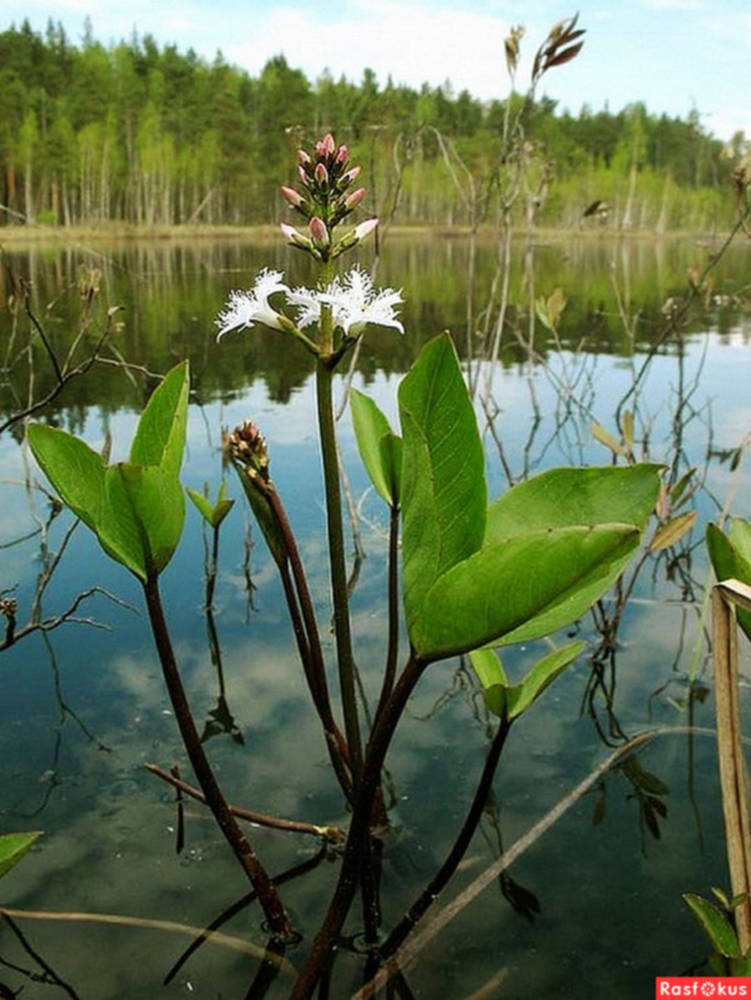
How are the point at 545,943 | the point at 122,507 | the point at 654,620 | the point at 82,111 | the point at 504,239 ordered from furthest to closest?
the point at 82,111, the point at 504,239, the point at 654,620, the point at 545,943, the point at 122,507

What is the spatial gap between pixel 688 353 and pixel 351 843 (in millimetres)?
6702

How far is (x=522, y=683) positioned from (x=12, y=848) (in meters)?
0.64

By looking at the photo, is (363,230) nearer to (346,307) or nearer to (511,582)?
(346,307)

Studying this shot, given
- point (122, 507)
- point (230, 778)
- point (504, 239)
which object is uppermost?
point (504, 239)

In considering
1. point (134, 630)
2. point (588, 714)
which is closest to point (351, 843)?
point (588, 714)

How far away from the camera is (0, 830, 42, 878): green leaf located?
1.06 meters

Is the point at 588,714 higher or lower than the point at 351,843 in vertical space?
lower

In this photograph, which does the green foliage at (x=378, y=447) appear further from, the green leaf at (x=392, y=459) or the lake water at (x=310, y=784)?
the lake water at (x=310, y=784)

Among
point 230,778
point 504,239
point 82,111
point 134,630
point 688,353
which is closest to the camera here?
point 230,778

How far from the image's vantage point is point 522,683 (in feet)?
4.10

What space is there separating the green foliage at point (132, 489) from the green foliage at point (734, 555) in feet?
2.04

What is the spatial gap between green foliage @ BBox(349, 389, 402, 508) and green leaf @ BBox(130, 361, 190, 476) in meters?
0.32

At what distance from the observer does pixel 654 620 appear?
2.50 meters

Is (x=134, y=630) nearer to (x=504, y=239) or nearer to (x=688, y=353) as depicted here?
(x=504, y=239)
